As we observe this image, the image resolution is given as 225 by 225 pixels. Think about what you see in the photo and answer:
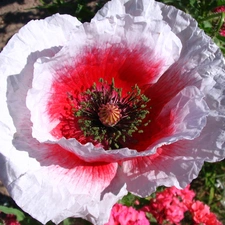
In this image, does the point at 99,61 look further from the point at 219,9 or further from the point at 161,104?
the point at 219,9

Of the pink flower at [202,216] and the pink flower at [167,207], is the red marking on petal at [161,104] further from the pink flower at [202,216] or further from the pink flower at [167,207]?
the pink flower at [202,216]

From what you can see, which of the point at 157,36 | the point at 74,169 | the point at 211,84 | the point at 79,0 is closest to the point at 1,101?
the point at 74,169

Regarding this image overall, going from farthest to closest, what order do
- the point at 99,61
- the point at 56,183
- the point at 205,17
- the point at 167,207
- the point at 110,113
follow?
the point at 205,17 → the point at 167,207 → the point at 110,113 → the point at 99,61 → the point at 56,183

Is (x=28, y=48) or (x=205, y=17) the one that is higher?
(x=28, y=48)

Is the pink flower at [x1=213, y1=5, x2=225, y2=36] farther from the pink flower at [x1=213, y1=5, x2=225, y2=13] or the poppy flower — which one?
the poppy flower

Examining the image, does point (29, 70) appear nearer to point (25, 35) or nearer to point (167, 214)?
point (25, 35)

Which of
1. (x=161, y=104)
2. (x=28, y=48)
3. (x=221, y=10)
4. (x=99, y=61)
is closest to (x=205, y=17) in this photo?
(x=221, y=10)
